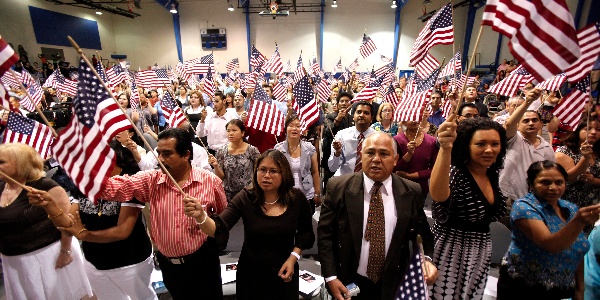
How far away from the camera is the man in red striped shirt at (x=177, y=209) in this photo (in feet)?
7.40

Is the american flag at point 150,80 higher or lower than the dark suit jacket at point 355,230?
higher

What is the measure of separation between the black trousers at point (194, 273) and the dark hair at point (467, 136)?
6.28 feet

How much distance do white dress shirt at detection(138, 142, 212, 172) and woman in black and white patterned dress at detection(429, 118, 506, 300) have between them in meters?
2.63

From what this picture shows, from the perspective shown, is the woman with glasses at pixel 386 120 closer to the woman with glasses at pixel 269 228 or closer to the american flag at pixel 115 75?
the woman with glasses at pixel 269 228

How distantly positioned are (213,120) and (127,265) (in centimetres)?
366

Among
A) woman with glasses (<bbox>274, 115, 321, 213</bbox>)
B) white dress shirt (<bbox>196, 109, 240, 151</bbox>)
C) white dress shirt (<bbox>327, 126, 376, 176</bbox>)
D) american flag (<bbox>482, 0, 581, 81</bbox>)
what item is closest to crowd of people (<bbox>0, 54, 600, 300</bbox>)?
american flag (<bbox>482, 0, 581, 81</bbox>)

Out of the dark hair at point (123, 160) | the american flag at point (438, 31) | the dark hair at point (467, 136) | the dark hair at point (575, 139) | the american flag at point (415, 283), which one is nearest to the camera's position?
the american flag at point (415, 283)

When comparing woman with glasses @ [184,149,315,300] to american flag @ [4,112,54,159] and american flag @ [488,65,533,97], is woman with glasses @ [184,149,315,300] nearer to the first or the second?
american flag @ [4,112,54,159]

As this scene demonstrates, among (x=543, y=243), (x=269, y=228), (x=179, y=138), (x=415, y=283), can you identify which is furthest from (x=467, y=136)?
(x=179, y=138)

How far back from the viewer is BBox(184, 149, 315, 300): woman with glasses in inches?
90.1

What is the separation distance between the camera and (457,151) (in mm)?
2197

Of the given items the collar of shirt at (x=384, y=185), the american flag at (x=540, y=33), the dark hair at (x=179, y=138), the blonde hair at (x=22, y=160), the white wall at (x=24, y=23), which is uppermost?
the white wall at (x=24, y=23)

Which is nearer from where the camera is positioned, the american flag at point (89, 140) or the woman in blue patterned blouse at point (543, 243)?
the american flag at point (89, 140)

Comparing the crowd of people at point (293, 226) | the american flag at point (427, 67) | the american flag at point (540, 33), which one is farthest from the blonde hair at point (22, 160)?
the american flag at point (427, 67)
